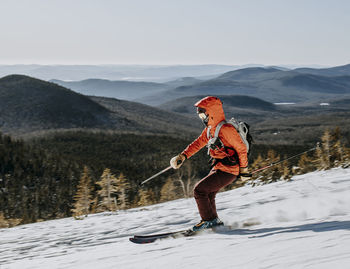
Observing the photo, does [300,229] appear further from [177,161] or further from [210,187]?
[177,161]

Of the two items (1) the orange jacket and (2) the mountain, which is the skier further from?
(2) the mountain

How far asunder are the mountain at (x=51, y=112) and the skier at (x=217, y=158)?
130m

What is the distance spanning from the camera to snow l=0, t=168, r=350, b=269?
4.33 m

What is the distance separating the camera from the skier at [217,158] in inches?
229

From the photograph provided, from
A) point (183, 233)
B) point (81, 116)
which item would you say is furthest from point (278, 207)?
point (81, 116)

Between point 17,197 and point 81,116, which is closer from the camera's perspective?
point 17,197

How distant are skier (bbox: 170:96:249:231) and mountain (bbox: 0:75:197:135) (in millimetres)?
129579

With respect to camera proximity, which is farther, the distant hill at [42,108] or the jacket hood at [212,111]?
the distant hill at [42,108]

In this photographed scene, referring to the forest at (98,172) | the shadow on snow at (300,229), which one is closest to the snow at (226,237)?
the shadow on snow at (300,229)

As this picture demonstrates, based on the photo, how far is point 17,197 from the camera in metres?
27.9

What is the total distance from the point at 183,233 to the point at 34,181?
1312 inches

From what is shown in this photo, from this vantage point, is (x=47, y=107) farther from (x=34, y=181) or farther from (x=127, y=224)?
(x=127, y=224)

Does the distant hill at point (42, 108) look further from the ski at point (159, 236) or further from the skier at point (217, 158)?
the skier at point (217, 158)

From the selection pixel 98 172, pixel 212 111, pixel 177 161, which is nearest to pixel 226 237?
pixel 177 161
